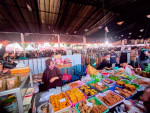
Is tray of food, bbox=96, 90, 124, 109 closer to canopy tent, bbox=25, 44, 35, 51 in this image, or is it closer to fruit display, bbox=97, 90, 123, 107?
fruit display, bbox=97, 90, 123, 107

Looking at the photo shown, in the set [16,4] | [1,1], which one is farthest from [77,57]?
[1,1]

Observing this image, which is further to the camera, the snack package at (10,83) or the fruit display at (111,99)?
the fruit display at (111,99)

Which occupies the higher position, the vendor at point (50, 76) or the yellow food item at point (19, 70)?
the yellow food item at point (19, 70)

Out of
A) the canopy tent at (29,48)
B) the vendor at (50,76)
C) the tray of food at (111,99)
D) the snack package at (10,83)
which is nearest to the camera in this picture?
the snack package at (10,83)

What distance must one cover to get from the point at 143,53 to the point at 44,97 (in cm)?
669

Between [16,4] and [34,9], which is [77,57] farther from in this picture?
[16,4]

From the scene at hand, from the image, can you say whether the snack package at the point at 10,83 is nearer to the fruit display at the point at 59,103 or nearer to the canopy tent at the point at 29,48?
the fruit display at the point at 59,103

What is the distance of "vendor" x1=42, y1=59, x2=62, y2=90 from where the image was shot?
2.45 m

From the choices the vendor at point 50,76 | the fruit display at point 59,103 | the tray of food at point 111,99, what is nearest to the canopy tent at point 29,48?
the vendor at point 50,76

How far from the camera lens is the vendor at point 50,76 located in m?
2.45

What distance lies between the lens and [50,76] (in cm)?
254

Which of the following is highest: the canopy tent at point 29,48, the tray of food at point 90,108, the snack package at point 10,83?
the canopy tent at point 29,48

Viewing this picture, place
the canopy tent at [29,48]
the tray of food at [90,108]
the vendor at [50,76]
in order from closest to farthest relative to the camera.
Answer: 1. the tray of food at [90,108]
2. the vendor at [50,76]
3. the canopy tent at [29,48]

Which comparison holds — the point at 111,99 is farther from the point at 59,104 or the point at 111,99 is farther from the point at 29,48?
the point at 29,48
